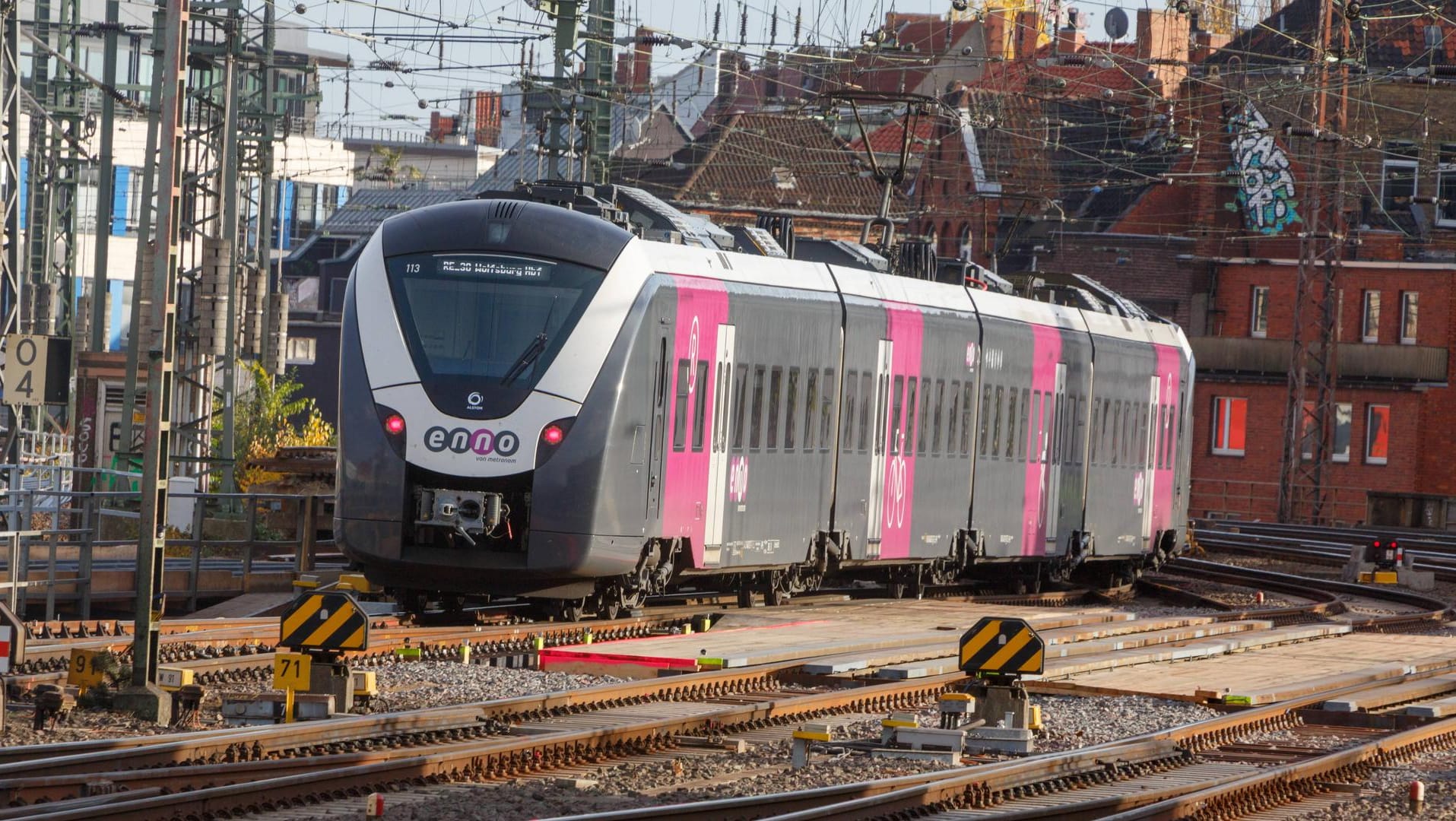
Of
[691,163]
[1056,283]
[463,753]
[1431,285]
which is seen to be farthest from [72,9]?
[691,163]

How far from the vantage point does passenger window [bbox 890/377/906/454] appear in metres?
22.7

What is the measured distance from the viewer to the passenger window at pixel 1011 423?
2554cm

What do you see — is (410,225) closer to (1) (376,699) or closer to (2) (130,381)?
(2) (130,381)

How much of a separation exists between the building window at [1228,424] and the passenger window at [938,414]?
40.3 m

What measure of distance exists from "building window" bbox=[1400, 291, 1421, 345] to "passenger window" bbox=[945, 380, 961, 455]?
40.6 m

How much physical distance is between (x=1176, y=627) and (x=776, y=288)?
17.2 feet

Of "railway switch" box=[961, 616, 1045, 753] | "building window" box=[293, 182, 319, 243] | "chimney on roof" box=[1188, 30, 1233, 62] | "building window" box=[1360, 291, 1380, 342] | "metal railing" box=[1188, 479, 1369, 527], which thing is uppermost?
"chimney on roof" box=[1188, 30, 1233, 62]

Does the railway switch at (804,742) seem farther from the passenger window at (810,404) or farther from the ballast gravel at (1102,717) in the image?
the passenger window at (810,404)

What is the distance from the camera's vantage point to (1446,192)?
63.9m

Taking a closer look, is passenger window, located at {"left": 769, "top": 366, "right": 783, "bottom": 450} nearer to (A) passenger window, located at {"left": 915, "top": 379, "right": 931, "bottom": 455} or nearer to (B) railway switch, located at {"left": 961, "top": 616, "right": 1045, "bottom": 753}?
(A) passenger window, located at {"left": 915, "top": 379, "right": 931, "bottom": 455}

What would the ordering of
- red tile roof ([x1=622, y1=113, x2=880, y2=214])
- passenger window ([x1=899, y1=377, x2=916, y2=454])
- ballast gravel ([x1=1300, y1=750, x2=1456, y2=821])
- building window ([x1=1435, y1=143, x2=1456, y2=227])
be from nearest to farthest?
1. ballast gravel ([x1=1300, y1=750, x2=1456, y2=821])
2. passenger window ([x1=899, y1=377, x2=916, y2=454])
3. building window ([x1=1435, y1=143, x2=1456, y2=227])
4. red tile roof ([x1=622, y1=113, x2=880, y2=214])

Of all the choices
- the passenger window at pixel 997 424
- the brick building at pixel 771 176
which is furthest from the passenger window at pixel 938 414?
the brick building at pixel 771 176

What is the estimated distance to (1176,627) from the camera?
72.3 ft

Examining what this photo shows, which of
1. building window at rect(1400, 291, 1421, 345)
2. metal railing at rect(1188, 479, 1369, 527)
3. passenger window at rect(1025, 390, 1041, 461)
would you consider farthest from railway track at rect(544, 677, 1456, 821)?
building window at rect(1400, 291, 1421, 345)
